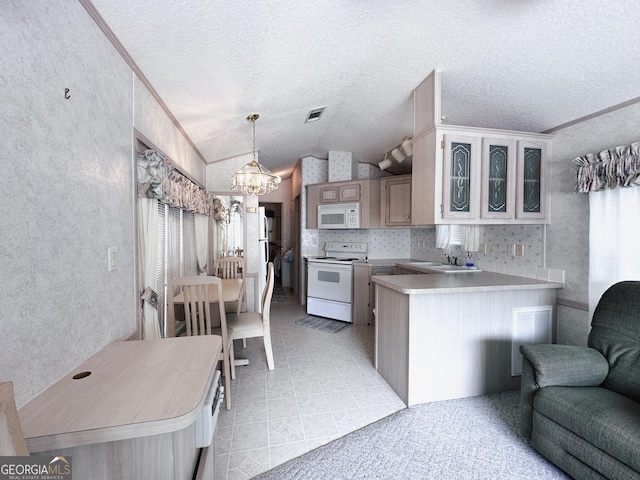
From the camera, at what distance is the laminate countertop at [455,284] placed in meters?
→ 2.16

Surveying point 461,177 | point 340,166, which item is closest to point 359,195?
point 340,166

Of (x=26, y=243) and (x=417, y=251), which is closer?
(x=26, y=243)

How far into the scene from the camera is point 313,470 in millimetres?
1583

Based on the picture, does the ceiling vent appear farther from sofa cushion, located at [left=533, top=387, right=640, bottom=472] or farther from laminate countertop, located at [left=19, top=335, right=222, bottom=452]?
sofa cushion, located at [left=533, top=387, right=640, bottom=472]

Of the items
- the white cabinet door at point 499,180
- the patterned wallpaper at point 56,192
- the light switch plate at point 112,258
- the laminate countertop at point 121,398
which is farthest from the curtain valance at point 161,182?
the white cabinet door at point 499,180

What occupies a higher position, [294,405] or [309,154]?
[309,154]

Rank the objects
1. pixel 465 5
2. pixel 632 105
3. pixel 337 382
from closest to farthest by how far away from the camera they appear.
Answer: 1. pixel 465 5
2. pixel 632 105
3. pixel 337 382

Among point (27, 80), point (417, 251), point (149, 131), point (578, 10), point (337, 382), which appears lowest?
point (337, 382)

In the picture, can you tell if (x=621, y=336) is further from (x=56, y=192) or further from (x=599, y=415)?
(x=56, y=192)

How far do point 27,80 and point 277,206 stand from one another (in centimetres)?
713

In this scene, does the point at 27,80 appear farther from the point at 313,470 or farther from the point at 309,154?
the point at 309,154

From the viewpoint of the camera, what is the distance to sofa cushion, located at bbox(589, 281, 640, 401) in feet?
5.24

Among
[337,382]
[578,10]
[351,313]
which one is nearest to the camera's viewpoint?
[578,10]

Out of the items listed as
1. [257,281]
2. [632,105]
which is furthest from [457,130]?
[257,281]
